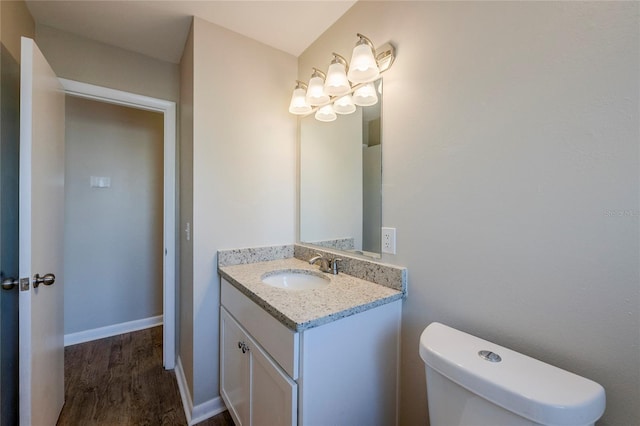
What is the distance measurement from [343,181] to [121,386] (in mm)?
2001

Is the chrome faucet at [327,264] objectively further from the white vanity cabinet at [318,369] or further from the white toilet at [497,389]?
the white toilet at [497,389]

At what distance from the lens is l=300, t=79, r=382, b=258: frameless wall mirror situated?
1.26m

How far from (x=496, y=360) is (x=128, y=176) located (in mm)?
2957

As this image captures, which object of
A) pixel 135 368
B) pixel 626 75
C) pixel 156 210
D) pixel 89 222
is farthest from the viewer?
pixel 156 210

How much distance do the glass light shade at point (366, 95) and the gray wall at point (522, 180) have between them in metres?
0.12

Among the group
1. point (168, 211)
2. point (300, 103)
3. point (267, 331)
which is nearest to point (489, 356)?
point (267, 331)

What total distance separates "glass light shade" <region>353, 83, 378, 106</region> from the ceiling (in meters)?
0.47

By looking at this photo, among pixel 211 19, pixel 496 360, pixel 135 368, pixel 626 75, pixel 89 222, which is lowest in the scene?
pixel 135 368

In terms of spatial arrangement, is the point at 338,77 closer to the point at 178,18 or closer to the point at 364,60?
the point at 364,60

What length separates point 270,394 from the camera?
0.99 metres

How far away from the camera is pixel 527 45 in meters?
0.77

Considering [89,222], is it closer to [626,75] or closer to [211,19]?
[211,19]

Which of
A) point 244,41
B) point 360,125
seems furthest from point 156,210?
point 360,125

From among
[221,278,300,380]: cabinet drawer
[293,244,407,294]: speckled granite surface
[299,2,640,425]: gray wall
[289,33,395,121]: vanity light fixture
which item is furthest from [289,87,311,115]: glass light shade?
[221,278,300,380]: cabinet drawer
